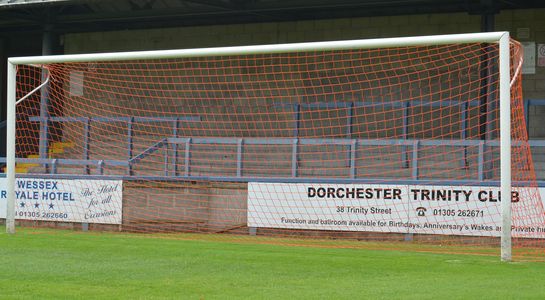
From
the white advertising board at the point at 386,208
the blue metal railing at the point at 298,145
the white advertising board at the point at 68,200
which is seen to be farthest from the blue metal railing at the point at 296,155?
the white advertising board at the point at 68,200

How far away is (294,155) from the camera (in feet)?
58.0

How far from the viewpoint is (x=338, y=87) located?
74.7 ft

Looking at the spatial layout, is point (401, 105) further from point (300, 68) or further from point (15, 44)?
point (15, 44)

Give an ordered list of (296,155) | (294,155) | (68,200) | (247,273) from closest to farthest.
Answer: (247,273), (294,155), (296,155), (68,200)

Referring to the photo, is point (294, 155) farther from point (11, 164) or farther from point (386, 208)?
point (11, 164)


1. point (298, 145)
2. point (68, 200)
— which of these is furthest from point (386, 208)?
point (68, 200)

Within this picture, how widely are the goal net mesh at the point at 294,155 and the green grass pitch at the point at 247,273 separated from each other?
2866 mm

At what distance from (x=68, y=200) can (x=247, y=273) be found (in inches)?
358

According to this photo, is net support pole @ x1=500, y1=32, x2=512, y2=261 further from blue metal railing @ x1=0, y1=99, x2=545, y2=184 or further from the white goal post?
blue metal railing @ x1=0, y1=99, x2=545, y2=184

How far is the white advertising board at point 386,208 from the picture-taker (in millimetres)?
15258

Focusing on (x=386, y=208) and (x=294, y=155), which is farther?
(x=294, y=155)

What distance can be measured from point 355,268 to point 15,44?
21.4 metres

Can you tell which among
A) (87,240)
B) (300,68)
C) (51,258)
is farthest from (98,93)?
(51,258)

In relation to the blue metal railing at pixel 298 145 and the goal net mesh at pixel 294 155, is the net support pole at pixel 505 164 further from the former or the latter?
the blue metal railing at pixel 298 145
